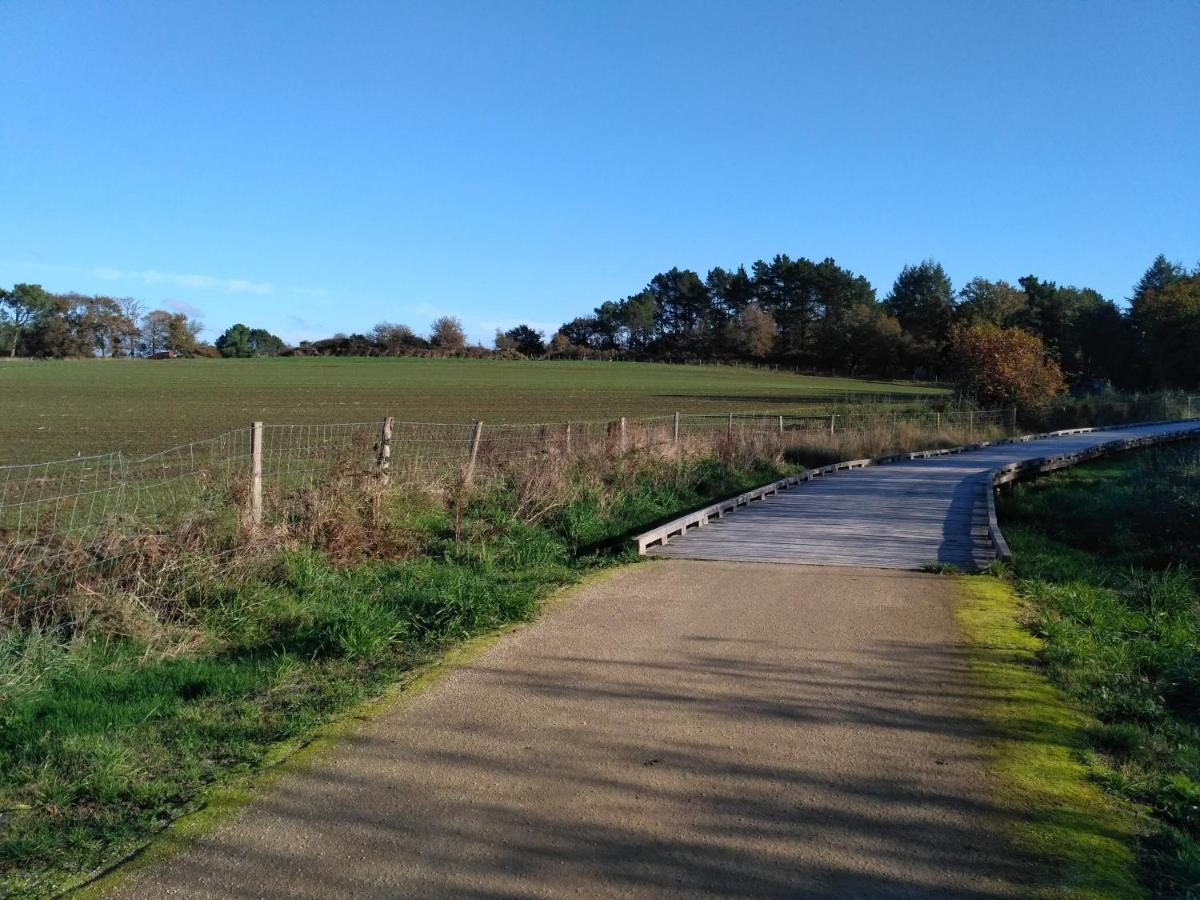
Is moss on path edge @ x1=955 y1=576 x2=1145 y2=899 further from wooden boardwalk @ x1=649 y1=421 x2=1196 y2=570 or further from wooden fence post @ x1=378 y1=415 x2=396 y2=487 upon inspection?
wooden fence post @ x1=378 y1=415 x2=396 y2=487

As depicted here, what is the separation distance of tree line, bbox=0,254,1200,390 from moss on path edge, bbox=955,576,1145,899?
6754 centimetres

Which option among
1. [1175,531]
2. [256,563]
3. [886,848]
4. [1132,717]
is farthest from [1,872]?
[1175,531]

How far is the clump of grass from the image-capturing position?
4.59 meters

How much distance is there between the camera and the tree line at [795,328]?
7456 centimetres

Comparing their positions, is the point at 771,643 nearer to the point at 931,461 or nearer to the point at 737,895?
the point at 737,895

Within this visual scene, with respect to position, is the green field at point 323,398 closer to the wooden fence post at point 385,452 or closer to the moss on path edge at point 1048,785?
the wooden fence post at point 385,452

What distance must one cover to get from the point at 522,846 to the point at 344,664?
3.04 m

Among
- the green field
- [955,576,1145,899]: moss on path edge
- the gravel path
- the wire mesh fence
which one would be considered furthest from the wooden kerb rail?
the green field

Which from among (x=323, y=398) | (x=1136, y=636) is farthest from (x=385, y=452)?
(x=323, y=398)

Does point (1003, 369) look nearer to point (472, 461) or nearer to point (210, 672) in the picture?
point (472, 461)

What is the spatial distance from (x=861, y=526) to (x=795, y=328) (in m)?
119

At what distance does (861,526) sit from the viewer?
46.4ft

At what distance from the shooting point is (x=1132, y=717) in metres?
5.91

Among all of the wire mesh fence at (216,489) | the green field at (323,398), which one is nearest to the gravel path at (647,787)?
the wire mesh fence at (216,489)
